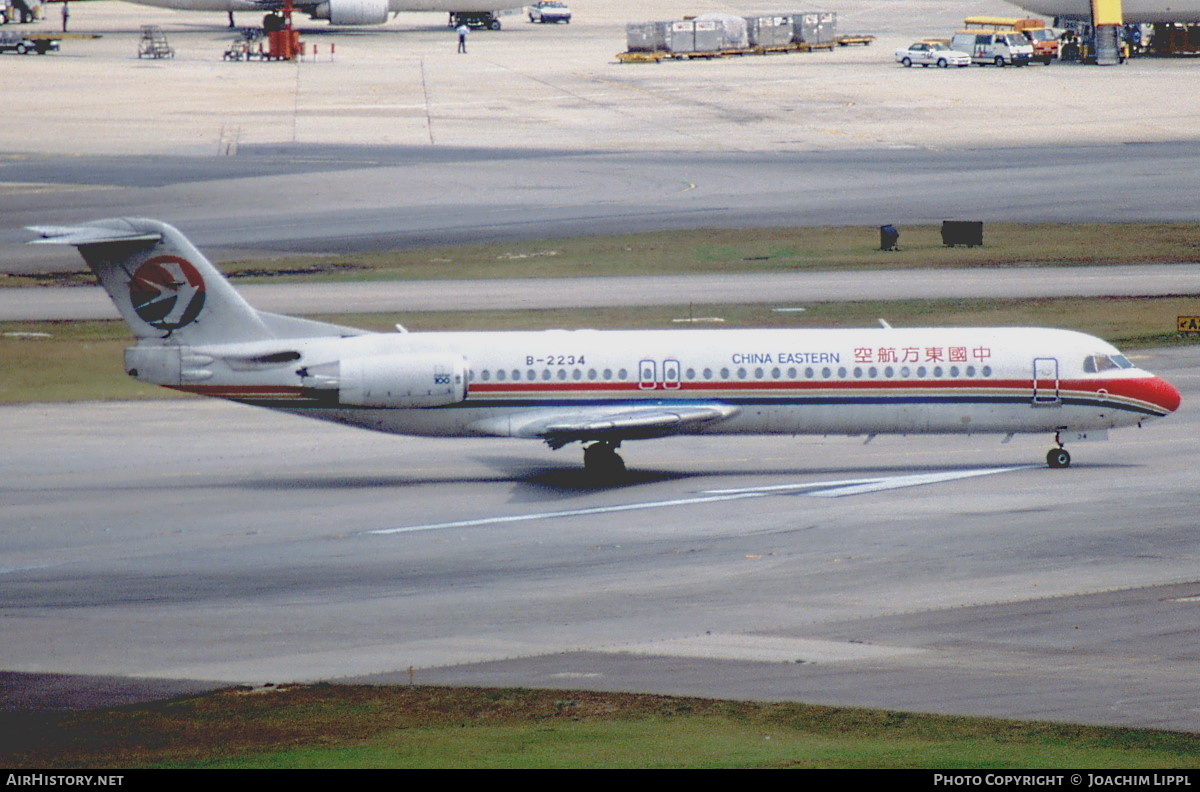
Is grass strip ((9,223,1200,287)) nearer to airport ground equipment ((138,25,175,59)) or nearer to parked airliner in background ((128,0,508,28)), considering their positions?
airport ground equipment ((138,25,175,59))

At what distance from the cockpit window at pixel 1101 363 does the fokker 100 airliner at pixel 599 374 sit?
0.12 feet

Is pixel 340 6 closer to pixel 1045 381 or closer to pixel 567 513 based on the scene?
pixel 1045 381

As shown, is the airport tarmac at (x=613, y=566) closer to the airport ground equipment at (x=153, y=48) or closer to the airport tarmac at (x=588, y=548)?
the airport tarmac at (x=588, y=548)

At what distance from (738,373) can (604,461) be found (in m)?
3.96

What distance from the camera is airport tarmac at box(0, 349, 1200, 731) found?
2694cm

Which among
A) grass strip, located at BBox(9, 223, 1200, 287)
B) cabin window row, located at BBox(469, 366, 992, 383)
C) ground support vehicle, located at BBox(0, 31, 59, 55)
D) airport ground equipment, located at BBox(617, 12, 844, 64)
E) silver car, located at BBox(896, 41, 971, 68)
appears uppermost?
ground support vehicle, located at BBox(0, 31, 59, 55)

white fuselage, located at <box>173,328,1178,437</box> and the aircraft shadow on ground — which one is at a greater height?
white fuselage, located at <box>173,328,1178,437</box>

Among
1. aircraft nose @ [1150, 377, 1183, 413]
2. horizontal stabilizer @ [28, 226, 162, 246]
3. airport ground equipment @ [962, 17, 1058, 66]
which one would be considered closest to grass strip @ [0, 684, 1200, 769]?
horizontal stabilizer @ [28, 226, 162, 246]

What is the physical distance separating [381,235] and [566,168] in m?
18.3

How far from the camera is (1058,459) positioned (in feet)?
138

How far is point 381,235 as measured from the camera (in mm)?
77062

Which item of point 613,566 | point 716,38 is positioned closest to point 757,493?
point 613,566

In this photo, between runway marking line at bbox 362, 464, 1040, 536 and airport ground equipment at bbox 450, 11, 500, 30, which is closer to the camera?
runway marking line at bbox 362, 464, 1040, 536

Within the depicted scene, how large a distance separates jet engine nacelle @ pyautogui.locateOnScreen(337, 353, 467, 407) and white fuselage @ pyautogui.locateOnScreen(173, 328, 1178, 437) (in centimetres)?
25
